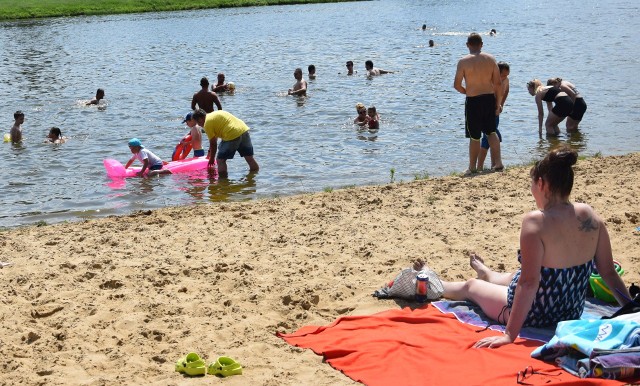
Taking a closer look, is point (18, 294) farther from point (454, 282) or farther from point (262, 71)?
point (262, 71)

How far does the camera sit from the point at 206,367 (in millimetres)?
5734

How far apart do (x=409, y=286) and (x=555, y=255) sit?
5.08ft

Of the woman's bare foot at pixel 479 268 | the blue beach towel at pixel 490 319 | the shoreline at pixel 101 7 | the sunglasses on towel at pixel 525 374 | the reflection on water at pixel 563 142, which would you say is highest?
the shoreline at pixel 101 7

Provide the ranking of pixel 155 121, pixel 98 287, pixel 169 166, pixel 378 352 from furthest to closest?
pixel 155 121
pixel 169 166
pixel 98 287
pixel 378 352

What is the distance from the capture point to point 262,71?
90.7 feet

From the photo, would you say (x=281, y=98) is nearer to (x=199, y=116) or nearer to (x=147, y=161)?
(x=147, y=161)

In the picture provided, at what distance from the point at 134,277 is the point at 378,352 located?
9.21ft

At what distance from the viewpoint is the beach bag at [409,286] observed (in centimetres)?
677

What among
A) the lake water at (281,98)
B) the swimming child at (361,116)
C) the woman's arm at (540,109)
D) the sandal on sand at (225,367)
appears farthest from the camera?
the swimming child at (361,116)

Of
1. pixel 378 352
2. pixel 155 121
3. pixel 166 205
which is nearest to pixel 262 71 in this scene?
pixel 155 121

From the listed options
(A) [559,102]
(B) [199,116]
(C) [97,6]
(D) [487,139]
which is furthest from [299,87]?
(C) [97,6]

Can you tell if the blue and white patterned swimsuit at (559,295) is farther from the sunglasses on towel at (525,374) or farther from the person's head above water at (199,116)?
the person's head above water at (199,116)

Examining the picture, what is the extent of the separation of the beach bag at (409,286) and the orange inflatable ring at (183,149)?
328 inches

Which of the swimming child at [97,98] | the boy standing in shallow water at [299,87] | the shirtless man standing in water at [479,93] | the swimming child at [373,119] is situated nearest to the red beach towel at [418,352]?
the shirtless man standing in water at [479,93]
